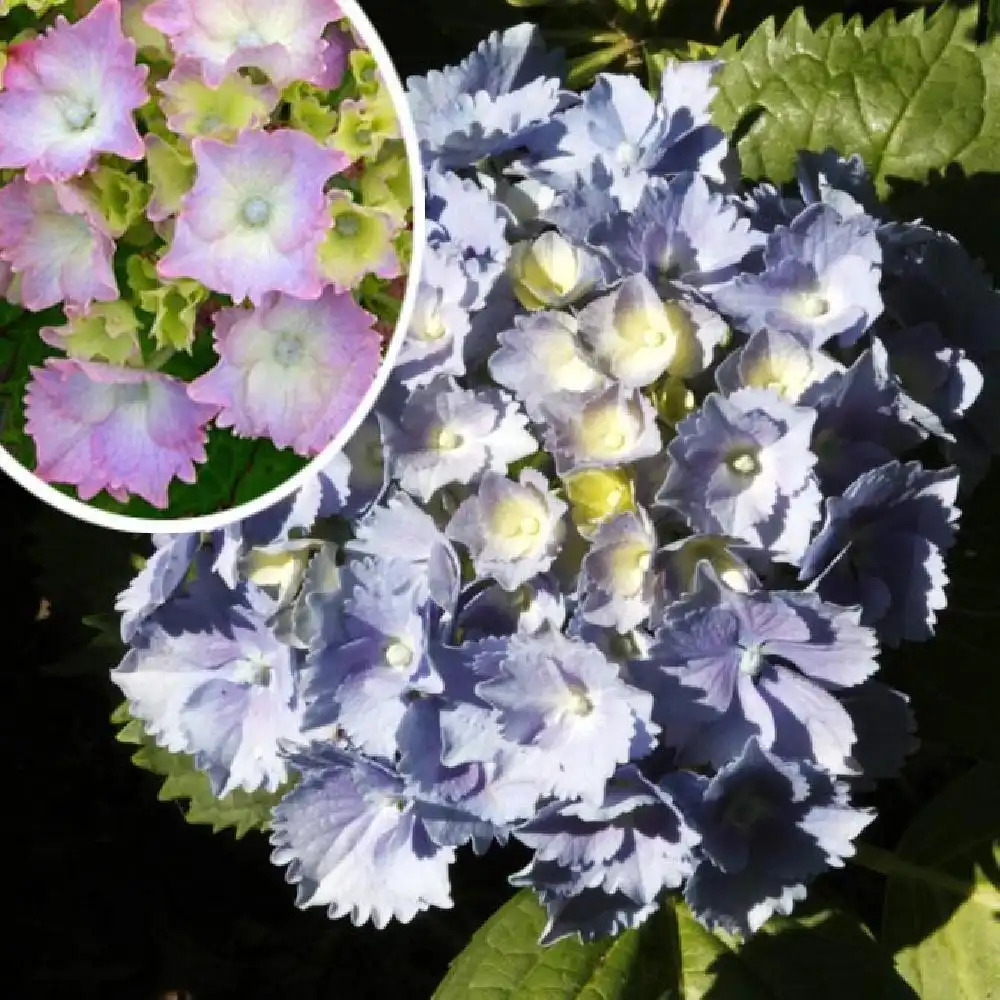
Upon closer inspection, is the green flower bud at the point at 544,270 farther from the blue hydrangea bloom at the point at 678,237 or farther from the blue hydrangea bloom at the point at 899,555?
the blue hydrangea bloom at the point at 899,555

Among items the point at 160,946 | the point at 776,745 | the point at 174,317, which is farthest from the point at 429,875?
the point at 160,946

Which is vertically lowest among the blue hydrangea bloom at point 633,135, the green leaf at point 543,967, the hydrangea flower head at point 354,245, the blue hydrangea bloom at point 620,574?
the green leaf at point 543,967

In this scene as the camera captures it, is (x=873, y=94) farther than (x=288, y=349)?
Yes

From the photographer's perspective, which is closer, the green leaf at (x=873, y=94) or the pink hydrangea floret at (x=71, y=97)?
the pink hydrangea floret at (x=71, y=97)

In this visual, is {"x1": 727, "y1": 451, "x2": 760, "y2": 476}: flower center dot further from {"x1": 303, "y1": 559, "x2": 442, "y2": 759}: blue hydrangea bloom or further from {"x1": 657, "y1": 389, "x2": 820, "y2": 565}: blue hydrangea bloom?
{"x1": 303, "y1": 559, "x2": 442, "y2": 759}: blue hydrangea bloom

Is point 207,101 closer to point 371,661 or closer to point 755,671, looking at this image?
point 371,661

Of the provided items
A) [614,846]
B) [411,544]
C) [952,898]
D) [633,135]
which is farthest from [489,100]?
[952,898]

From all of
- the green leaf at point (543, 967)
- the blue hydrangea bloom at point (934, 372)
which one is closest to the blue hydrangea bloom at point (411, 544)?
the blue hydrangea bloom at point (934, 372)
